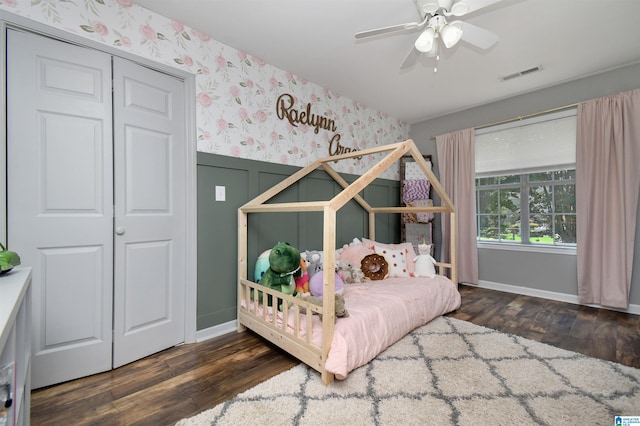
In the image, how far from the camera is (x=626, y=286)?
107 inches

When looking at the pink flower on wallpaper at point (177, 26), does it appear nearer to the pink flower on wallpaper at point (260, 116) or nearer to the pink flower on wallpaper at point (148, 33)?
the pink flower on wallpaper at point (148, 33)

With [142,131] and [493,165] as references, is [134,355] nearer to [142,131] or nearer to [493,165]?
[142,131]

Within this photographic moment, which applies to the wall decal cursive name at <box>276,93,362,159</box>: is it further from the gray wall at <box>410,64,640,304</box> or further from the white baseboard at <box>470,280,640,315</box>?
the white baseboard at <box>470,280,640,315</box>

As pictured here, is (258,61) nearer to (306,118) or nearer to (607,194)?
(306,118)

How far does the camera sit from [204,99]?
87.6 inches

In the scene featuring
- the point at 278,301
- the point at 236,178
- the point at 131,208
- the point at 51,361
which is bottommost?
the point at 51,361

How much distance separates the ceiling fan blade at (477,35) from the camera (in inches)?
68.4

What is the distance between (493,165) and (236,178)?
10.3ft

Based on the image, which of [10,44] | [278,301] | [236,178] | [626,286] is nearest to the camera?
[10,44]

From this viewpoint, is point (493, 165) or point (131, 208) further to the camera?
point (493, 165)

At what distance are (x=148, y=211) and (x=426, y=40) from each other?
7.01ft

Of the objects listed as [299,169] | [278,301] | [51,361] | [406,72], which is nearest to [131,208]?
[51,361]

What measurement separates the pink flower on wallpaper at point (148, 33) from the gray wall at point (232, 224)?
819 mm

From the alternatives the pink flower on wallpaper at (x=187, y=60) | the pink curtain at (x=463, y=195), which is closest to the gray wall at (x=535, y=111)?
the pink curtain at (x=463, y=195)
